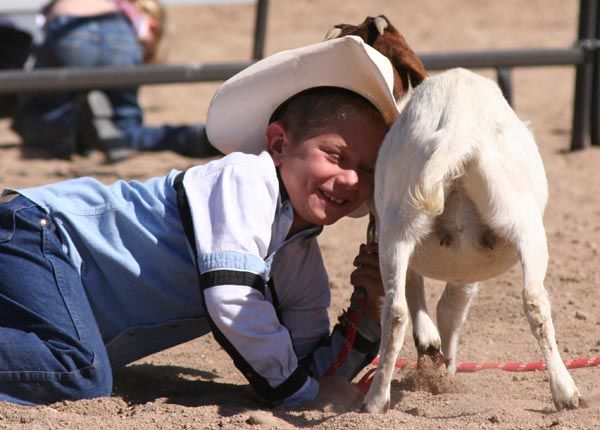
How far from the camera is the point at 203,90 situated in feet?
33.8

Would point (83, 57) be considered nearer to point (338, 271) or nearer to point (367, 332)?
point (338, 271)

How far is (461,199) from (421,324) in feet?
2.43

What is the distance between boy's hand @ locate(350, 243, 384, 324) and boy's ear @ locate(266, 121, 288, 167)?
1.48ft

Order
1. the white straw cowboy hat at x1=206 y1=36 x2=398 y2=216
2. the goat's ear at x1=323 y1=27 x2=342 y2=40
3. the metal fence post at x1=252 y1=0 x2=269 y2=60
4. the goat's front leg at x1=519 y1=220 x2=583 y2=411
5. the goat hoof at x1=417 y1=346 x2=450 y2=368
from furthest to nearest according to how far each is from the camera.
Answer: the metal fence post at x1=252 y1=0 x2=269 y2=60 < the goat's ear at x1=323 y1=27 x2=342 y2=40 < the goat hoof at x1=417 y1=346 x2=450 y2=368 < the white straw cowboy hat at x1=206 y1=36 x2=398 y2=216 < the goat's front leg at x1=519 y1=220 x2=583 y2=411

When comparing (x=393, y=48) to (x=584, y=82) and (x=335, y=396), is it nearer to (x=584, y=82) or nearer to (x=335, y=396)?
(x=335, y=396)

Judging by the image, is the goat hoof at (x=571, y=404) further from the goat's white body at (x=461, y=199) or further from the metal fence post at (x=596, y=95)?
the metal fence post at (x=596, y=95)

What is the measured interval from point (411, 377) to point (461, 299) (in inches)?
14.6

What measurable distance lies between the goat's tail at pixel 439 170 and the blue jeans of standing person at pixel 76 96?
4.81 m

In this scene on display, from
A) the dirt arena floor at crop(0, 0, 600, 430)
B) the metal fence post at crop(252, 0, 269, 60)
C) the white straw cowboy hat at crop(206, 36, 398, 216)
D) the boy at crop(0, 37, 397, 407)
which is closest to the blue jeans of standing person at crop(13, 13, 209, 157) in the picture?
the dirt arena floor at crop(0, 0, 600, 430)

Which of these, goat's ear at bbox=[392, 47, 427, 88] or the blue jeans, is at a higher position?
goat's ear at bbox=[392, 47, 427, 88]

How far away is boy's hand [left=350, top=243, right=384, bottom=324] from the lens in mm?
3482

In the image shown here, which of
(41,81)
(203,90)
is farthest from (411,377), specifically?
(203,90)

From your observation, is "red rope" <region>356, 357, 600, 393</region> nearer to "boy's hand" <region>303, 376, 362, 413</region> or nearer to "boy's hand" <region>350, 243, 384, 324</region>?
"boy's hand" <region>303, 376, 362, 413</region>

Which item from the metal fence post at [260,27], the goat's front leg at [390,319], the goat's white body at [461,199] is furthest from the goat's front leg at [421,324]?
the metal fence post at [260,27]
